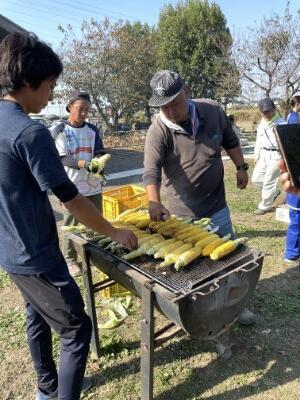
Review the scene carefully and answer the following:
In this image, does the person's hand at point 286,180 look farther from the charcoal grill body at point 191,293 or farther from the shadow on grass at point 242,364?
the shadow on grass at point 242,364

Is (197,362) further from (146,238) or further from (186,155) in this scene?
(186,155)

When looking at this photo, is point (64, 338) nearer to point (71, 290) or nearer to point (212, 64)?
point (71, 290)

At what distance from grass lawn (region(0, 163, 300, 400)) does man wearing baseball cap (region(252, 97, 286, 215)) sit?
10.0ft

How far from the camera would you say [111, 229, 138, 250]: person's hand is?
8.09 ft

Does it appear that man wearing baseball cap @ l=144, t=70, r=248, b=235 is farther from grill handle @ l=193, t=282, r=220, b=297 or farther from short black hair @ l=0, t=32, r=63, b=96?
short black hair @ l=0, t=32, r=63, b=96

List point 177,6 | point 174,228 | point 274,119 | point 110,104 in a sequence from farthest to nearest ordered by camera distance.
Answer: point 177,6 → point 110,104 → point 274,119 → point 174,228

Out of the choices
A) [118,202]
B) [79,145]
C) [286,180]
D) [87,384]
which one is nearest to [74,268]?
[118,202]

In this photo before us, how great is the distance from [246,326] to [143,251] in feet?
5.79

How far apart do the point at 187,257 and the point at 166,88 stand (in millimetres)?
1439

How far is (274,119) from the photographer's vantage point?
684 cm

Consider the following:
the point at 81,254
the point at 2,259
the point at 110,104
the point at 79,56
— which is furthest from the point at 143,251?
the point at 110,104

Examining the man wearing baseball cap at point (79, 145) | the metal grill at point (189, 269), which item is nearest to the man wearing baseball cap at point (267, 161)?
the man wearing baseball cap at point (79, 145)

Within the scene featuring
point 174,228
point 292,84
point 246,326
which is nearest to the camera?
point 174,228

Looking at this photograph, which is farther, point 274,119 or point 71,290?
point 274,119
